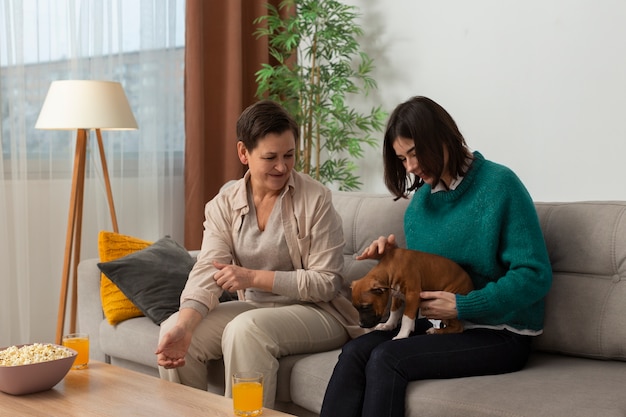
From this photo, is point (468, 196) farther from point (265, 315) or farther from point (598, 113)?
point (598, 113)

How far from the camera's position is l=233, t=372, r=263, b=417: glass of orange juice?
1.73m

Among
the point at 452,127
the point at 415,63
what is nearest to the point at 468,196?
the point at 452,127

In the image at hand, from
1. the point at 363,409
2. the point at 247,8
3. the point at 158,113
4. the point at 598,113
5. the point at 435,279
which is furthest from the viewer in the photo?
the point at 247,8

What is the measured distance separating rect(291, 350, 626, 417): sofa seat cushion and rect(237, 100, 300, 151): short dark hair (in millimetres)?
753

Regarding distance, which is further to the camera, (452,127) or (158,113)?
(158,113)

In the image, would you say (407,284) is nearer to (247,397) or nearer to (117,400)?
(247,397)

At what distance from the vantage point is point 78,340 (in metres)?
2.23

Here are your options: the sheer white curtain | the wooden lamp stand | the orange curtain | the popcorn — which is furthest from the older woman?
the orange curtain

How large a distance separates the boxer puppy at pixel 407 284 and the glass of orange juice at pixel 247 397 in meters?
0.53

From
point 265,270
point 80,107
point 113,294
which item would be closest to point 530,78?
point 265,270

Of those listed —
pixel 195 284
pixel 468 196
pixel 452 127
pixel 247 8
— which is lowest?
pixel 195 284

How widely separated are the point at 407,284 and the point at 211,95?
8.43 feet

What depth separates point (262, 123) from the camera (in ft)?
8.06

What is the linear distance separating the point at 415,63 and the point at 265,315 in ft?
7.72
